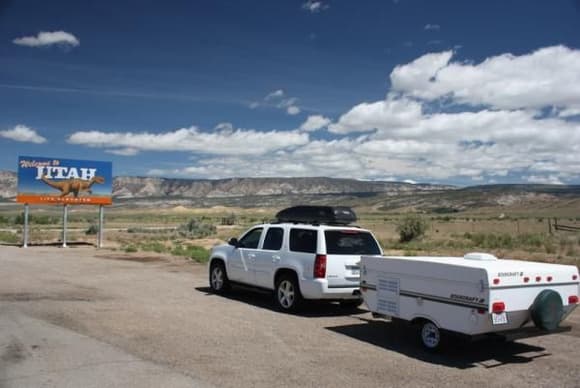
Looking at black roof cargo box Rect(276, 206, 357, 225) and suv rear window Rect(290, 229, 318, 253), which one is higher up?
black roof cargo box Rect(276, 206, 357, 225)

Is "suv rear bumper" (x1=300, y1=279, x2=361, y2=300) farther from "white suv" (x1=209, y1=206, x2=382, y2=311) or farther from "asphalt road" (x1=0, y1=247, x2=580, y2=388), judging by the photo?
"asphalt road" (x1=0, y1=247, x2=580, y2=388)

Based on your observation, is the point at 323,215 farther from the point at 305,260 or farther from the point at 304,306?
the point at 304,306

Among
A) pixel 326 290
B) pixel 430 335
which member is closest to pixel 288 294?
pixel 326 290

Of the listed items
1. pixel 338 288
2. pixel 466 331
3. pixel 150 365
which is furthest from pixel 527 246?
pixel 150 365

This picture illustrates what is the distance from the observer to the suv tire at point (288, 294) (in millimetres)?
11281

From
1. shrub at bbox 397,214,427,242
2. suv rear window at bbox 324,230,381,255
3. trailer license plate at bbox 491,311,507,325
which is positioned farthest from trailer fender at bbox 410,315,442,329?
shrub at bbox 397,214,427,242

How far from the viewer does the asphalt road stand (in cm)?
690

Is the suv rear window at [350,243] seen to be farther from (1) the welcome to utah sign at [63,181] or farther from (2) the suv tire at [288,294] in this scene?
(1) the welcome to utah sign at [63,181]

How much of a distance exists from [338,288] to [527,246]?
24.9m

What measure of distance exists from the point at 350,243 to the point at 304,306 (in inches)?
60.4

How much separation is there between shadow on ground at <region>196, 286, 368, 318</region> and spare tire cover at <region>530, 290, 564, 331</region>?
14.6 feet

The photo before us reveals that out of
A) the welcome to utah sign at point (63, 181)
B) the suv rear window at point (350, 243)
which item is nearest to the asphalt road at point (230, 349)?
the suv rear window at point (350, 243)

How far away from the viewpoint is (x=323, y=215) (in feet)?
38.6

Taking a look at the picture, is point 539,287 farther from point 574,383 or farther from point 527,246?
point 527,246
